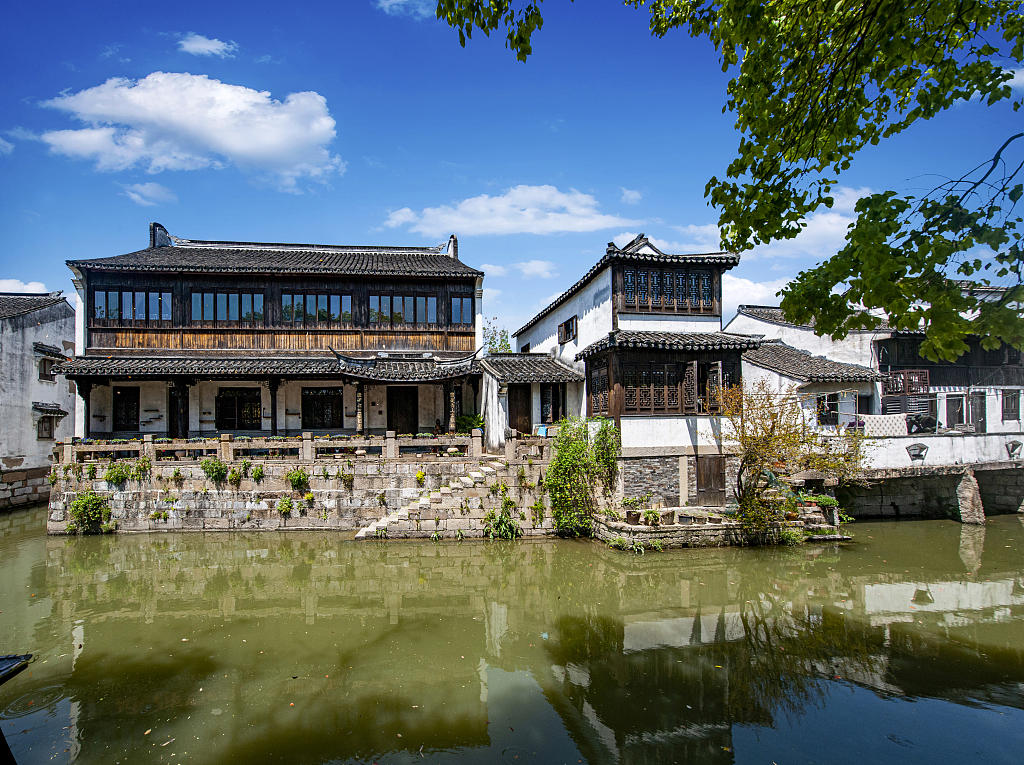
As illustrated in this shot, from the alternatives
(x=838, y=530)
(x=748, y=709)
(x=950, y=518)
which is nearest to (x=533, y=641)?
(x=748, y=709)

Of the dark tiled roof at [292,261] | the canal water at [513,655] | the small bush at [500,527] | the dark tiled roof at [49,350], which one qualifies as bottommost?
the canal water at [513,655]

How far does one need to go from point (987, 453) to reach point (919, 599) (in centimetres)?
1078

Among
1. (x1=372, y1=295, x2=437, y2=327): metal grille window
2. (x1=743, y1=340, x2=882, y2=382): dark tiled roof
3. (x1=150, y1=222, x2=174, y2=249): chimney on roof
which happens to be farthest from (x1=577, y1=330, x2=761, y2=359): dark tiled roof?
(x1=150, y1=222, x2=174, y2=249): chimney on roof

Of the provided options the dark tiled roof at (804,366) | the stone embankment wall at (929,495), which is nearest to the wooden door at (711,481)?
the dark tiled roof at (804,366)

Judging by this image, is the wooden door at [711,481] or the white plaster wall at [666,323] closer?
the wooden door at [711,481]

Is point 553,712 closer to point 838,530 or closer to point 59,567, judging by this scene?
point 838,530

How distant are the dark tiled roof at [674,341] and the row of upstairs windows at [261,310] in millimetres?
8239

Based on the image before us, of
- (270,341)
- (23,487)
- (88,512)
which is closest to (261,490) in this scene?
(88,512)

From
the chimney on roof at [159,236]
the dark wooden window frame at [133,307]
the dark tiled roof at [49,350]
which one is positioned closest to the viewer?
the dark wooden window frame at [133,307]

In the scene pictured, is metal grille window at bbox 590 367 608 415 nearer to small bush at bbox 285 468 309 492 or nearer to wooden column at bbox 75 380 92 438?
small bush at bbox 285 468 309 492

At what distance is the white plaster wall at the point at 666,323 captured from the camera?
A: 1587 centimetres

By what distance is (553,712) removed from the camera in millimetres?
6711

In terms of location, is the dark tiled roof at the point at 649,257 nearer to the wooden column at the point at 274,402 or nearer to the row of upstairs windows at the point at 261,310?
the row of upstairs windows at the point at 261,310

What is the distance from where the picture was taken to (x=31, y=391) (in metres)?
20.5
